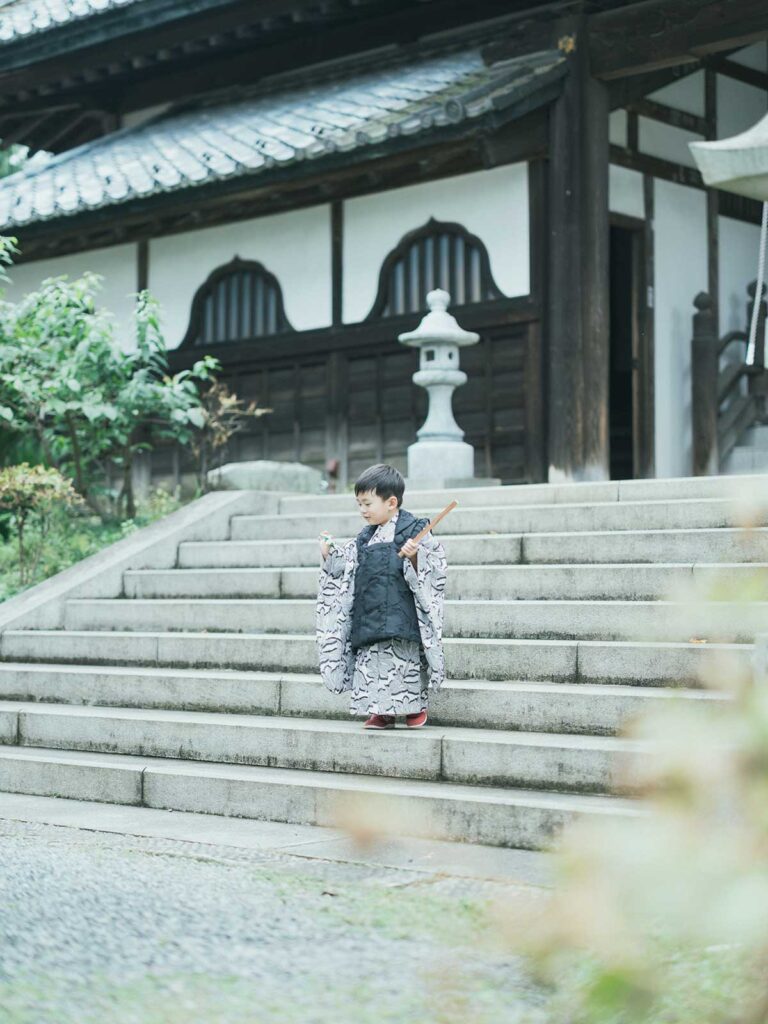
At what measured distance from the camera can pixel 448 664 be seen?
7164 millimetres

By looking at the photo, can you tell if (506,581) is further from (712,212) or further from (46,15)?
(46,15)

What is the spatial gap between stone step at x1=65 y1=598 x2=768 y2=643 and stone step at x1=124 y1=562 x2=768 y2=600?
126 mm

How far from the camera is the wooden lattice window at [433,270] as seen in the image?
1212 cm

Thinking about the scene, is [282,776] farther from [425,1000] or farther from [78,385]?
[78,385]

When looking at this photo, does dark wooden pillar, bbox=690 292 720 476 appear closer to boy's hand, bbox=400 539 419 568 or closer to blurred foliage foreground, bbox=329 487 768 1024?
boy's hand, bbox=400 539 419 568

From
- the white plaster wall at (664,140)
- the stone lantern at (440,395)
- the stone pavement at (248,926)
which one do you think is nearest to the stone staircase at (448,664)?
the stone pavement at (248,926)

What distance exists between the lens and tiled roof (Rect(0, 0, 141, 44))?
14391mm

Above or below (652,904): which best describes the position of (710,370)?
above

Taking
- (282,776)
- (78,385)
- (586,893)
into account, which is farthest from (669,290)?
(586,893)

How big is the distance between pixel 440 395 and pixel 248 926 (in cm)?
743

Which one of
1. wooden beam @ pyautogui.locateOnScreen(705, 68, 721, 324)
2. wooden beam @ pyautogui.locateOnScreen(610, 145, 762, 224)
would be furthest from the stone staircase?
wooden beam @ pyautogui.locateOnScreen(705, 68, 721, 324)

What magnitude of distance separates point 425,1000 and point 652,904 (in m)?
2.05

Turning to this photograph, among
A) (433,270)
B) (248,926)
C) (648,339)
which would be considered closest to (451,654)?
(248,926)

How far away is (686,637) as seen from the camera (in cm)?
679
